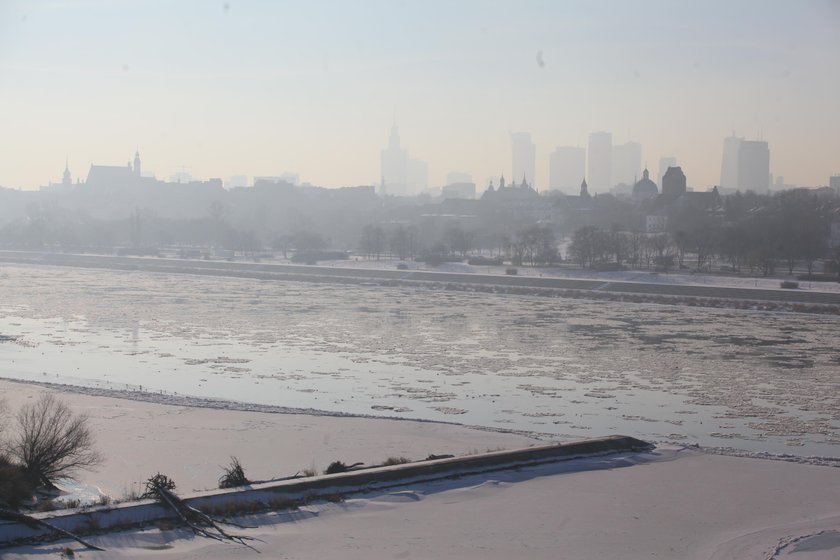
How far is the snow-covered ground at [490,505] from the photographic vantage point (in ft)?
27.4

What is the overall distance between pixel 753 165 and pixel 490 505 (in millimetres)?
193563

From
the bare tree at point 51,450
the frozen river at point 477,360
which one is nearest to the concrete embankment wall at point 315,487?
the bare tree at point 51,450

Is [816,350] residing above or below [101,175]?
below

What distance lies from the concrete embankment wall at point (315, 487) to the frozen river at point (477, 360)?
2.16 meters

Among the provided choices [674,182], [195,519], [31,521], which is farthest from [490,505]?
[674,182]

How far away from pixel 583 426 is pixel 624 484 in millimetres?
3645

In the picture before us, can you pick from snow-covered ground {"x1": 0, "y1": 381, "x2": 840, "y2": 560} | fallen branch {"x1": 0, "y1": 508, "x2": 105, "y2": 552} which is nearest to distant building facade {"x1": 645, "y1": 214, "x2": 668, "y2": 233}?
snow-covered ground {"x1": 0, "y1": 381, "x2": 840, "y2": 560}

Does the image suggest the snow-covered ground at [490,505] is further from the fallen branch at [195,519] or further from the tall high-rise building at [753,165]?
the tall high-rise building at [753,165]

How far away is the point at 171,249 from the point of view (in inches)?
3061

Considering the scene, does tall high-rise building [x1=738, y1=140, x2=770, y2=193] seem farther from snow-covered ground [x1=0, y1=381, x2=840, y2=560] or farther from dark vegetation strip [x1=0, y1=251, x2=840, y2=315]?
snow-covered ground [x1=0, y1=381, x2=840, y2=560]

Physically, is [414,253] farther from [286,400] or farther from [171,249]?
[286,400]

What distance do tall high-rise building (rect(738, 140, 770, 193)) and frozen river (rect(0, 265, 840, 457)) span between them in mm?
163866

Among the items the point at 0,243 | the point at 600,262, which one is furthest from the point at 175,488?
the point at 0,243

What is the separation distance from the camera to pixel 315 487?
9.75 meters
